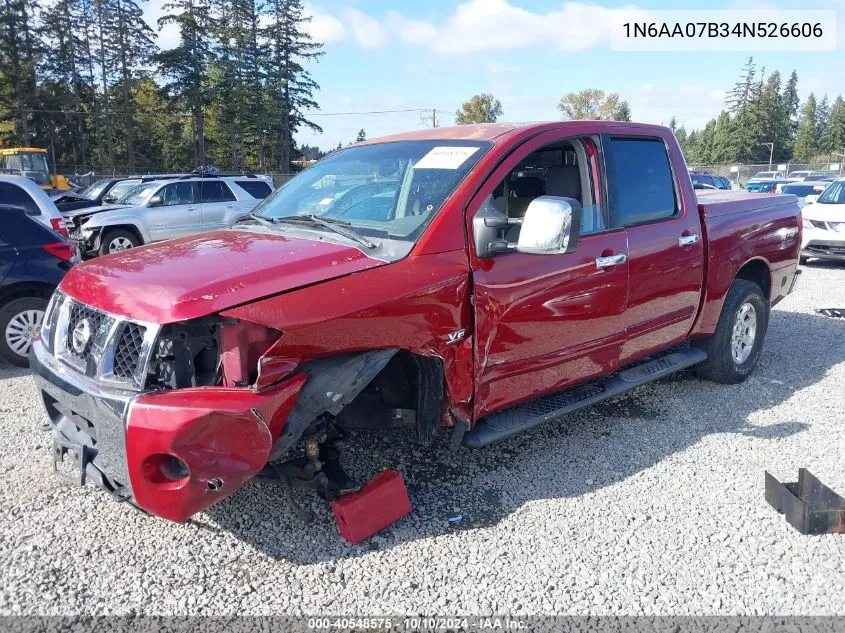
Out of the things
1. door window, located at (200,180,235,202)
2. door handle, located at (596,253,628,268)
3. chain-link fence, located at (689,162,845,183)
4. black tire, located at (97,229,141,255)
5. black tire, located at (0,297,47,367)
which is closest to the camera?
door handle, located at (596,253,628,268)

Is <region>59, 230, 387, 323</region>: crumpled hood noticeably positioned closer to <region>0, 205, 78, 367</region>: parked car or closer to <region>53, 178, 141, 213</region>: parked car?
<region>0, 205, 78, 367</region>: parked car

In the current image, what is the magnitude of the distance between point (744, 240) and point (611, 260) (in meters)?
1.87

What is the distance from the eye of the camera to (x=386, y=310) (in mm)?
2865

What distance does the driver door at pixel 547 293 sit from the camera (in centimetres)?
331

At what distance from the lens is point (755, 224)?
516 centimetres

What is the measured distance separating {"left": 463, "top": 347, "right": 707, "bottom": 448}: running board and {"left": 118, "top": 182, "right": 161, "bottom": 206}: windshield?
11.9 m

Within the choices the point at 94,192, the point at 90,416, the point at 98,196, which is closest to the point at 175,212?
the point at 98,196

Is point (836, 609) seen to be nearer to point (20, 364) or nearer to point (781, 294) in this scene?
point (781, 294)

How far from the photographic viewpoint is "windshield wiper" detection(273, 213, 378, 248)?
3.16 m

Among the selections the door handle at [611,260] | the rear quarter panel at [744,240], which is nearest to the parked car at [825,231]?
the rear quarter panel at [744,240]

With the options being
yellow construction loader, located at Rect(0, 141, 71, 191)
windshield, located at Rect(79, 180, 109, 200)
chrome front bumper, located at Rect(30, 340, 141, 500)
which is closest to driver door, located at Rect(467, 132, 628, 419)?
chrome front bumper, located at Rect(30, 340, 141, 500)

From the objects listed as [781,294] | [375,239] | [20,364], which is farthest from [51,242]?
[781,294]

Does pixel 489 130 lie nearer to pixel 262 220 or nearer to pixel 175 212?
pixel 262 220

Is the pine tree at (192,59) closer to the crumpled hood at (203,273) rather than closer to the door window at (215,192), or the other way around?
the door window at (215,192)
